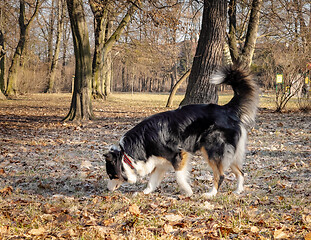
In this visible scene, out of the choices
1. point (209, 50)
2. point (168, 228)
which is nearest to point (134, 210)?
point (168, 228)

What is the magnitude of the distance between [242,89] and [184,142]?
126 centimetres

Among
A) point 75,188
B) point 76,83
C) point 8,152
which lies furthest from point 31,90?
point 75,188

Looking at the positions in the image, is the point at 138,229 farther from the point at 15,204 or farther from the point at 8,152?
the point at 8,152

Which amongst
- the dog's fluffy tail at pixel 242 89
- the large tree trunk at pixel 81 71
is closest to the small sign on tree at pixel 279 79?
the large tree trunk at pixel 81 71

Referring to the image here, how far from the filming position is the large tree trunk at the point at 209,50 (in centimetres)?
921

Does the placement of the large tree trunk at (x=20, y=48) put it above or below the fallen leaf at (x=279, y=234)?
above

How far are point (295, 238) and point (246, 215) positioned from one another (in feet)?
2.17

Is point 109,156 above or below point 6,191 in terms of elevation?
above

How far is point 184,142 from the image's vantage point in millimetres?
4633

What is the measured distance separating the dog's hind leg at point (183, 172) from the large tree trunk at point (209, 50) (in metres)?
4.96

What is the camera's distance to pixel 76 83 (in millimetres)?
12352

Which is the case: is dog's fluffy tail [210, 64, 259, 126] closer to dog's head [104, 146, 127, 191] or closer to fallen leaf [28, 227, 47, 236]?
dog's head [104, 146, 127, 191]

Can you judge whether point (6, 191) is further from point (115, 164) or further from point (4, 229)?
point (115, 164)

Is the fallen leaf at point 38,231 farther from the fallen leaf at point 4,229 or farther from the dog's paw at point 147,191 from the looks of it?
the dog's paw at point 147,191
